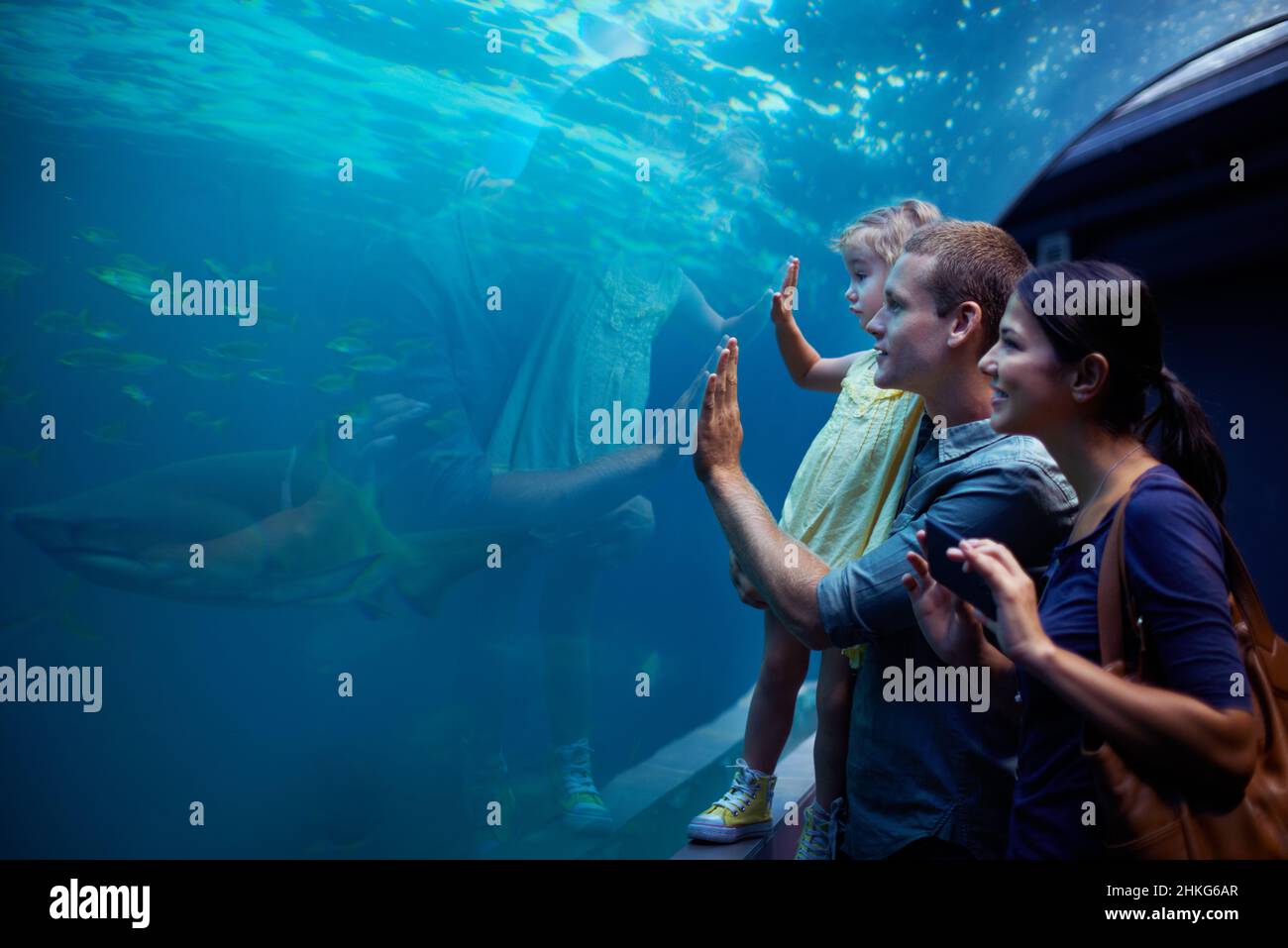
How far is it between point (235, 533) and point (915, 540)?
3.34 meters

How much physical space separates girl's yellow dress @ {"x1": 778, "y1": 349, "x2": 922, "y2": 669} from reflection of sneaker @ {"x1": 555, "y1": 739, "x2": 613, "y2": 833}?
104 inches

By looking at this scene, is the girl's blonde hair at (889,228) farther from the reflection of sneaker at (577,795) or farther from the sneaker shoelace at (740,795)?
the reflection of sneaker at (577,795)

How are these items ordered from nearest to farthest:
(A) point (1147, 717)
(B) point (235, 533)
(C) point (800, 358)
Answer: (A) point (1147, 717) < (C) point (800, 358) < (B) point (235, 533)

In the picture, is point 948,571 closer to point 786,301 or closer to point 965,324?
point 965,324

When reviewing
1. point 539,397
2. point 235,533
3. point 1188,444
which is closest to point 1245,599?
point 1188,444

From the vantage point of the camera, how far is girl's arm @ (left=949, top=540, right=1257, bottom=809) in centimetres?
128

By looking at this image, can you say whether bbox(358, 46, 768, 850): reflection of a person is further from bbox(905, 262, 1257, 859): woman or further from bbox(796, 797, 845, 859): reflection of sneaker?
bbox(905, 262, 1257, 859): woman

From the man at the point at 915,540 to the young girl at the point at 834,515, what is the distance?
0.18 m

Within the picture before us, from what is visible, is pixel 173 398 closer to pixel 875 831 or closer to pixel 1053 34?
pixel 875 831

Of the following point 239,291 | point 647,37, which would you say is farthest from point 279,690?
point 647,37

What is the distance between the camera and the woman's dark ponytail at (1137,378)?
5.22ft

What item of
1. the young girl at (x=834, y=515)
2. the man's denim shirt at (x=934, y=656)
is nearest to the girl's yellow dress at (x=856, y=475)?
the young girl at (x=834, y=515)

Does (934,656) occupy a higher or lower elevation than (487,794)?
higher

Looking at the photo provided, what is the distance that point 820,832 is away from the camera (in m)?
2.37
